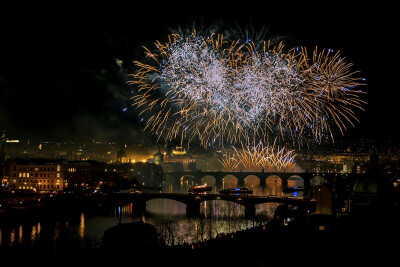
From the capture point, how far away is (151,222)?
35.3m

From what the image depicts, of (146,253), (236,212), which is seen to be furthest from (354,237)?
(236,212)

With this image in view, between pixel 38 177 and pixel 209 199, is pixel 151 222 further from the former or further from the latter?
pixel 38 177

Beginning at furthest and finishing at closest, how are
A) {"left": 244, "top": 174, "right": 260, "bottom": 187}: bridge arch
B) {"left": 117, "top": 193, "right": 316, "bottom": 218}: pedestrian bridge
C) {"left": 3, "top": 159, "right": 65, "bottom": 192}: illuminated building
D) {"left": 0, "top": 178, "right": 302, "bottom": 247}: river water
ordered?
{"left": 244, "top": 174, "right": 260, "bottom": 187}: bridge arch → {"left": 3, "top": 159, "right": 65, "bottom": 192}: illuminated building → {"left": 117, "top": 193, "right": 316, "bottom": 218}: pedestrian bridge → {"left": 0, "top": 178, "right": 302, "bottom": 247}: river water

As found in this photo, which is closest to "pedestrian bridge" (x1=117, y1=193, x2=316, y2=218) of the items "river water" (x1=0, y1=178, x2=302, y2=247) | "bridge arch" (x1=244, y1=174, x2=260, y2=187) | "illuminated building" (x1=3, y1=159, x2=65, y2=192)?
"river water" (x1=0, y1=178, x2=302, y2=247)

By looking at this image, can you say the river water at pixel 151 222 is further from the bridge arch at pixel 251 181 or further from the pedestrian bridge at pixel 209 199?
the bridge arch at pixel 251 181

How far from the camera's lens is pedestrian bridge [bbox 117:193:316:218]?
38.4 meters

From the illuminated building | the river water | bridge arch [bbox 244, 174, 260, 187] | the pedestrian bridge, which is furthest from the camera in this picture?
bridge arch [bbox 244, 174, 260, 187]

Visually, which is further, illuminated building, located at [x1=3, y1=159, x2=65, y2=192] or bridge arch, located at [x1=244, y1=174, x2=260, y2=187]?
bridge arch, located at [x1=244, y1=174, x2=260, y2=187]

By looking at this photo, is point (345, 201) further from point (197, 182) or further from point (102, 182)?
point (197, 182)

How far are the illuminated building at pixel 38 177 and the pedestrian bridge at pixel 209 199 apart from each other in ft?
37.5

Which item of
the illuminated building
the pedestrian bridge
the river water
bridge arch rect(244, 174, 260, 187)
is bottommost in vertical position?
the river water

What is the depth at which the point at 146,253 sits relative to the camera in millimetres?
17984

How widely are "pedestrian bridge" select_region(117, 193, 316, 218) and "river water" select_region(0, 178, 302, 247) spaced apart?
0.73 metres

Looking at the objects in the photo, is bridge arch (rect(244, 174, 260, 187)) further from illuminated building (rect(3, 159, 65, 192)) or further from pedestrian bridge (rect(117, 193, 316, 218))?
illuminated building (rect(3, 159, 65, 192))
